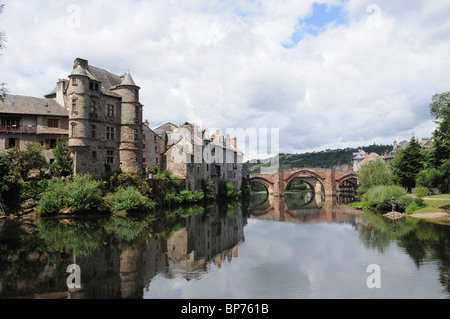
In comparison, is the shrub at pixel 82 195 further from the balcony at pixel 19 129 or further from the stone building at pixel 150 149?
the stone building at pixel 150 149

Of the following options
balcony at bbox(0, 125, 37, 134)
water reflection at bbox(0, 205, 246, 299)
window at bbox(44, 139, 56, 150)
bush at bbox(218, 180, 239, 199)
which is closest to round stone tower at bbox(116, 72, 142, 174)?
window at bbox(44, 139, 56, 150)

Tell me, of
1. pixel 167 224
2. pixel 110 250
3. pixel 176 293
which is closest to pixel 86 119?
pixel 167 224

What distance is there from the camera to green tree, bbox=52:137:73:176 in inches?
1451

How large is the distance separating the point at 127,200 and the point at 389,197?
30433 mm

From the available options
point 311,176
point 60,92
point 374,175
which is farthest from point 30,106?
point 311,176

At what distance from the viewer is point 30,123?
129ft

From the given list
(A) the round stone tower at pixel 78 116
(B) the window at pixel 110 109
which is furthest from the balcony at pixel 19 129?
(B) the window at pixel 110 109

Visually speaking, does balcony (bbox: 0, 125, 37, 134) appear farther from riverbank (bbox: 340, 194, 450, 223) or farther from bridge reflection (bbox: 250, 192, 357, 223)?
riverbank (bbox: 340, 194, 450, 223)

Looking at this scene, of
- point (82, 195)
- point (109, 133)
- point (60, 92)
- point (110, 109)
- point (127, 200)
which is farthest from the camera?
point (60, 92)

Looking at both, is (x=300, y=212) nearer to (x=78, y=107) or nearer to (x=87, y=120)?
(x=87, y=120)

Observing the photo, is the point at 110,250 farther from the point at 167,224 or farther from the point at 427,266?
the point at 427,266

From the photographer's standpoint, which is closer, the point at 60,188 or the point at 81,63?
the point at 60,188

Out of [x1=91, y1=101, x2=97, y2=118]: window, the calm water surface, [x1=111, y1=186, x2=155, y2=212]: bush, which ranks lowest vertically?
the calm water surface

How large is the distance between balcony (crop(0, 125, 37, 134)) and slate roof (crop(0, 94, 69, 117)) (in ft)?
5.14
